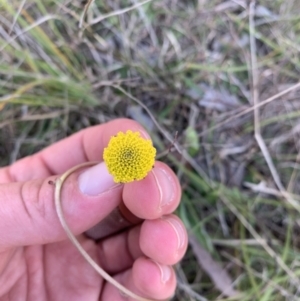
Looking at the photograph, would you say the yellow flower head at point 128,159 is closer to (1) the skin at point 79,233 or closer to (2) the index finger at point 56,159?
(1) the skin at point 79,233

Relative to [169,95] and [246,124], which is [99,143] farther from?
[246,124]

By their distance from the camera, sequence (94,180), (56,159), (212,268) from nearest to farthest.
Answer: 1. (94,180)
2. (56,159)
3. (212,268)

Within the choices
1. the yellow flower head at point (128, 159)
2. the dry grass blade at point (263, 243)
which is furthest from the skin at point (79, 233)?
the dry grass blade at point (263, 243)

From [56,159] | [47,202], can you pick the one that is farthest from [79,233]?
[56,159]

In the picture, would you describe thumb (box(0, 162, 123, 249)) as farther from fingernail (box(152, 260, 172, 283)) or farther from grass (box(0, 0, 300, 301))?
grass (box(0, 0, 300, 301))

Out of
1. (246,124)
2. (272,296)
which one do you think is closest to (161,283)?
(272,296)

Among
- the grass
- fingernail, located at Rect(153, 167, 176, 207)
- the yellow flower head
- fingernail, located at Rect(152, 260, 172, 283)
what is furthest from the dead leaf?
the yellow flower head

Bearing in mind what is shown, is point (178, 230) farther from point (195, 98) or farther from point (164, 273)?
point (195, 98)
